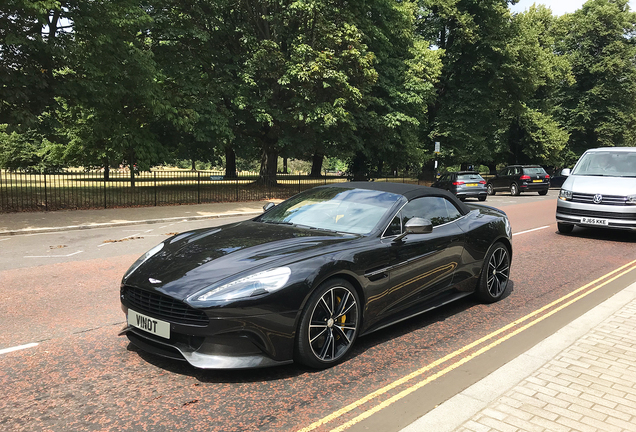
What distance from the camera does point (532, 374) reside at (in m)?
3.80

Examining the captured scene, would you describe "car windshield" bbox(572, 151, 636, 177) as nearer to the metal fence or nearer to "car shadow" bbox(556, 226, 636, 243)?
"car shadow" bbox(556, 226, 636, 243)

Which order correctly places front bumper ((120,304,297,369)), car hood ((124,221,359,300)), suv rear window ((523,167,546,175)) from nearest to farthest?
front bumper ((120,304,297,369)), car hood ((124,221,359,300)), suv rear window ((523,167,546,175))

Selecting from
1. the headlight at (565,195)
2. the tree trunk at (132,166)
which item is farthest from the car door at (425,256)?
the tree trunk at (132,166)

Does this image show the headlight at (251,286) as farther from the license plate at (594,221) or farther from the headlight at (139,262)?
the license plate at (594,221)

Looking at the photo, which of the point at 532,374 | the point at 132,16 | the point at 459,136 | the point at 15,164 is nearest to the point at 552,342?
the point at 532,374

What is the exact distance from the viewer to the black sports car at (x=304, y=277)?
348 cm

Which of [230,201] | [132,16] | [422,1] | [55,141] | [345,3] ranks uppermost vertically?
[422,1]

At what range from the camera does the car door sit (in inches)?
179

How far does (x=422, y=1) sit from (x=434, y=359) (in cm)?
3641

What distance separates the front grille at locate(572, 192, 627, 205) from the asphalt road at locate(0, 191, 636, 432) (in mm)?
4491

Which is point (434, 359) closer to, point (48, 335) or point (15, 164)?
point (48, 335)

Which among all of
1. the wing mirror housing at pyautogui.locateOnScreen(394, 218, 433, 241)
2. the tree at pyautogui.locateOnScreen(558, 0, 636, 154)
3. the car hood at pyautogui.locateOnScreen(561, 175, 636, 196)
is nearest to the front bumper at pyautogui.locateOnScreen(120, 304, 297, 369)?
the wing mirror housing at pyautogui.locateOnScreen(394, 218, 433, 241)

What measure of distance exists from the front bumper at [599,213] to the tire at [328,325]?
29.6 ft

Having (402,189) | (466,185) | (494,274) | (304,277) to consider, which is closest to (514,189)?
(466,185)
